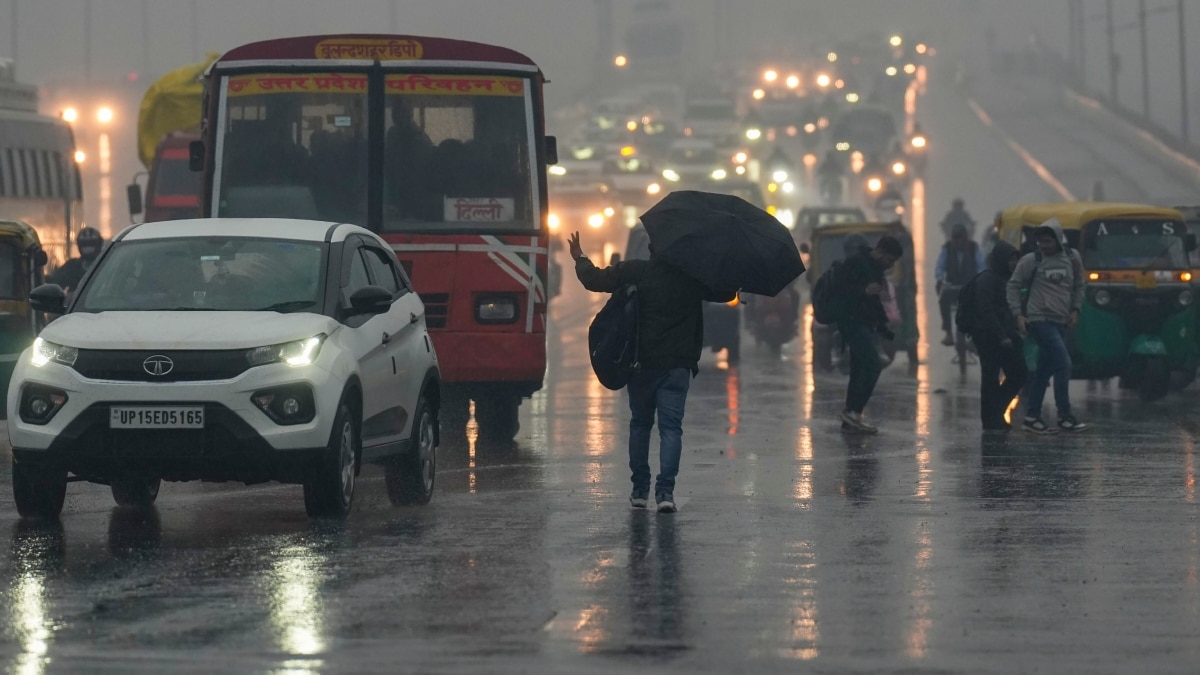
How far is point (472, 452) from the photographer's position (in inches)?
645

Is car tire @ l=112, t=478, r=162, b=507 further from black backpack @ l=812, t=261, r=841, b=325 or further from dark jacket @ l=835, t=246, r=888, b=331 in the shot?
dark jacket @ l=835, t=246, r=888, b=331

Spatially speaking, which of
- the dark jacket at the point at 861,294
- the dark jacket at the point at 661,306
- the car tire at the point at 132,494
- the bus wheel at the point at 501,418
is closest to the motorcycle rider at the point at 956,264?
the dark jacket at the point at 861,294

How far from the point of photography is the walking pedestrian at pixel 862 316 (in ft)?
58.1

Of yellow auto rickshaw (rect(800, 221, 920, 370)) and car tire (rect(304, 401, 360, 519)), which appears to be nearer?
car tire (rect(304, 401, 360, 519))

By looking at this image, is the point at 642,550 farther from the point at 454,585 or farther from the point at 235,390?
the point at 235,390

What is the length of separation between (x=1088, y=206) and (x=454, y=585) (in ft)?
44.7

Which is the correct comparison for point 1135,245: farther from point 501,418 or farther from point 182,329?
point 182,329

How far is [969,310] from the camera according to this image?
18.0m

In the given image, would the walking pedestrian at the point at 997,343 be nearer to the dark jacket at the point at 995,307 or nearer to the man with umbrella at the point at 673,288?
the dark jacket at the point at 995,307

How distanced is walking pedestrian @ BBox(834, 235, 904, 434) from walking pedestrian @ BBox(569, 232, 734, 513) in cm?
550

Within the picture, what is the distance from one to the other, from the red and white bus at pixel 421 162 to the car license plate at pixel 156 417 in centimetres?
540

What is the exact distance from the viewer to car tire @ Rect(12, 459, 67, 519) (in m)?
11.6

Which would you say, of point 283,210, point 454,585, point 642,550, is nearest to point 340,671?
point 454,585

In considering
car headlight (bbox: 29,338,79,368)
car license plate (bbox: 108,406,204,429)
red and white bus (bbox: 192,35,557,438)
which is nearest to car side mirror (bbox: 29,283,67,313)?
car headlight (bbox: 29,338,79,368)
